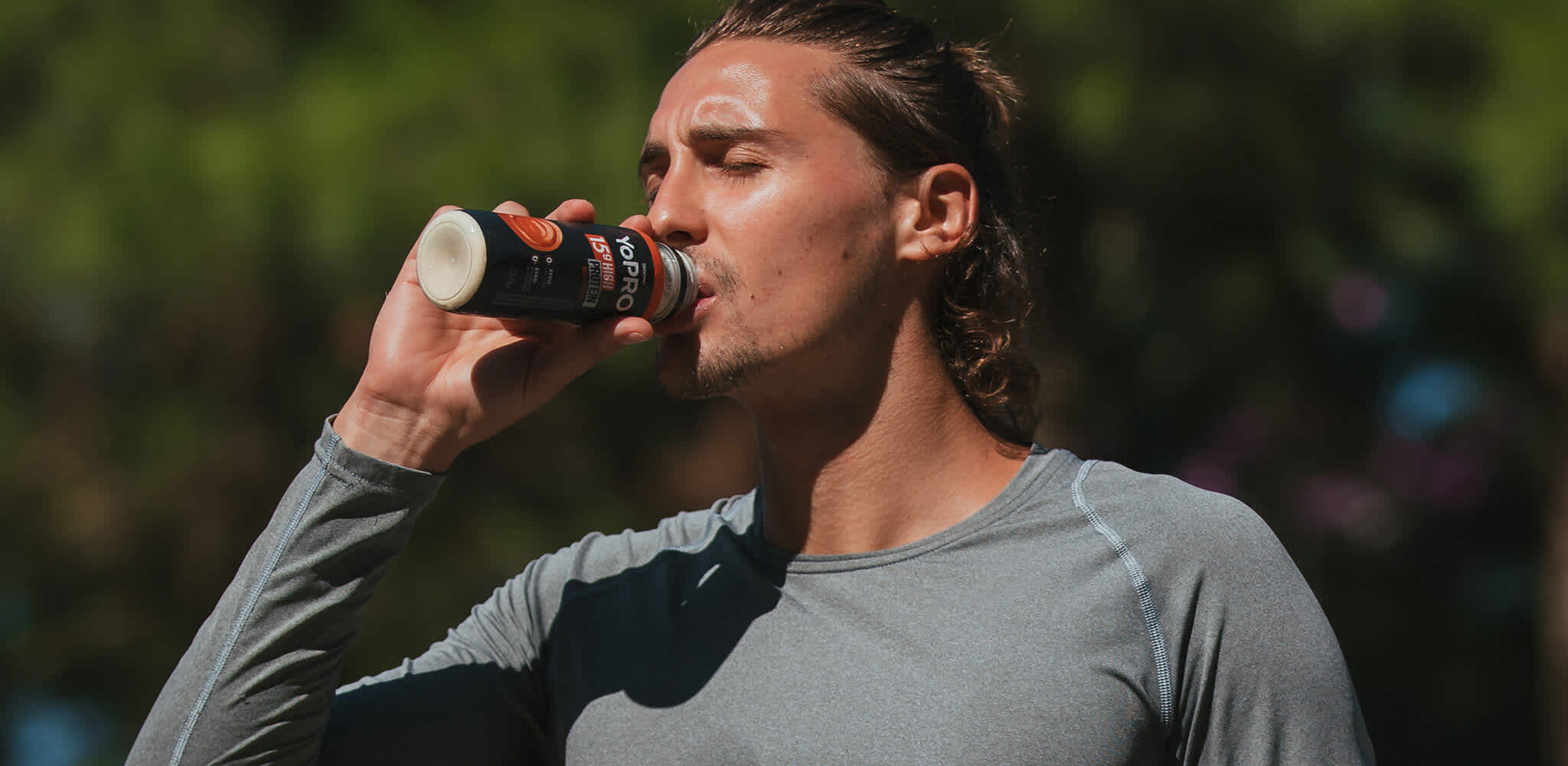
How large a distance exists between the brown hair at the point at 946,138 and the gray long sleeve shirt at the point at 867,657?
32cm

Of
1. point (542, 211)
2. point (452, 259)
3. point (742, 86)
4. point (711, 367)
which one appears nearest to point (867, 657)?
point (711, 367)

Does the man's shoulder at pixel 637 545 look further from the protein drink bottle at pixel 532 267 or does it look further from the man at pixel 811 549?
the protein drink bottle at pixel 532 267

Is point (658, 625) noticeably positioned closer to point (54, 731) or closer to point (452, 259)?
point (452, 259)

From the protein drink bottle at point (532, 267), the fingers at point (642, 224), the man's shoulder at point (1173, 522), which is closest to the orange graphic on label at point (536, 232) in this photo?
the protein drink bottle at point (532, 267)

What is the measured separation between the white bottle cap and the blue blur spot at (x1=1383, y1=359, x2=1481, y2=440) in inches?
183

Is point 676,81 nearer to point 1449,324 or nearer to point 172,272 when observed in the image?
point 172,272

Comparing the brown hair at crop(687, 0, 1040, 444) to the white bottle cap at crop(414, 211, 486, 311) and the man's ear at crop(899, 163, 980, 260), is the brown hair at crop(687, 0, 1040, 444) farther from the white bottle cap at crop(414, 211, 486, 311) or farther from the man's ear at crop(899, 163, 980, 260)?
the white bottle cap at crop(414, 211, 486, 311)

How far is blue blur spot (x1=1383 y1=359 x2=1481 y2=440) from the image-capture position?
18.1 feet

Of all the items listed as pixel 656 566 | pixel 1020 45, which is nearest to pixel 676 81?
pixel 656 566

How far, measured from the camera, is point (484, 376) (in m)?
2.10

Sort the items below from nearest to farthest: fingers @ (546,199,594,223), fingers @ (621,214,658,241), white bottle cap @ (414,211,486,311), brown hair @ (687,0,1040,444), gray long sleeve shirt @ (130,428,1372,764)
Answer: white bottle cap @ (414,211,486,311)
gray long sleeve shirt @ (130,428,1372,764)
fingers @ (546,199,594,223)
fingers @ (621,214,658,241)
brown hair @ (687,0,1040,444)

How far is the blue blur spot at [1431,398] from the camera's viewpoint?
5.53 meters

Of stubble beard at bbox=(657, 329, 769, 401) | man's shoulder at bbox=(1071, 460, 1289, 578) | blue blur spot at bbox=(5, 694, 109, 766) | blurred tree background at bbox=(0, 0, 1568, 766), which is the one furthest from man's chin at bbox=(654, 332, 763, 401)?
blue blur spot at bbox=(5, 694, 109, 766)

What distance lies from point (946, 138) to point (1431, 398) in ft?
12.8
